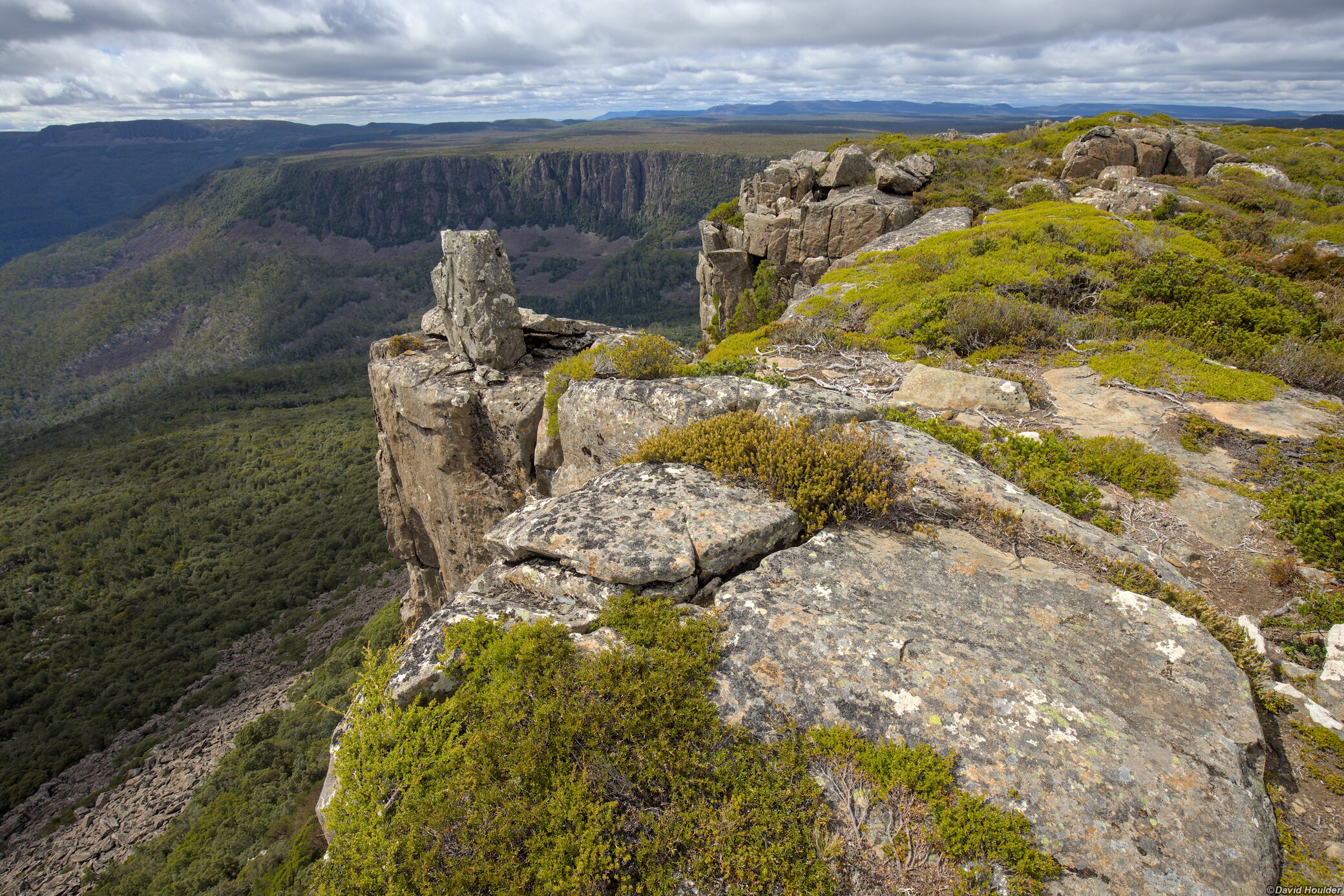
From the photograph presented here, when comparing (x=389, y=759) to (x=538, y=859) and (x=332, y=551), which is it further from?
(x=332, y=551)

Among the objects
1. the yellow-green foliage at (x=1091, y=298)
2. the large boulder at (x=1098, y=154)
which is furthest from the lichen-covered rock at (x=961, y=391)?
the large boulder at (x=1098, y=154)

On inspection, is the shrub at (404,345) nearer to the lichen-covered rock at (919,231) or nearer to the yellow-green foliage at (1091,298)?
the yellow-green foliage at (1091,298)

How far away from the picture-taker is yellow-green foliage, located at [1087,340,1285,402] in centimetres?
1081

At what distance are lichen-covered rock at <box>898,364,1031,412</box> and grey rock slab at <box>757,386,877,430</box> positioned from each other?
2917 millimetres

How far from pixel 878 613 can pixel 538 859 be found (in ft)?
12.8

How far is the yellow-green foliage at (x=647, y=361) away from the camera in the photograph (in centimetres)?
1128

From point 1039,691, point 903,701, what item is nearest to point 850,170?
point 1039,691

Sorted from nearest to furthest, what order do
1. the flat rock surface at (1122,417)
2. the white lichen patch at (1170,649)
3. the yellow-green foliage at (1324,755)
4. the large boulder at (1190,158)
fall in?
the yellow-green foliage at (1324,755) → the white lichen patch at (1170,649) → the flat rock surface at (1122,417) → the large boulder at (1190,158)

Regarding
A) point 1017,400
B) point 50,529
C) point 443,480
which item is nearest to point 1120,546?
point 1017,400

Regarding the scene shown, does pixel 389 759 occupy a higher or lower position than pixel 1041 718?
lower


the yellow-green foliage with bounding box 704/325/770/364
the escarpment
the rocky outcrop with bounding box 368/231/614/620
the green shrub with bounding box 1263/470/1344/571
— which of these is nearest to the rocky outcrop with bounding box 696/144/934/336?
the yellow-green foliage with bounding box 704/325/770/364

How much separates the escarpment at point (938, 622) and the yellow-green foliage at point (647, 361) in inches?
14.8

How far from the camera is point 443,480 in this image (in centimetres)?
1738

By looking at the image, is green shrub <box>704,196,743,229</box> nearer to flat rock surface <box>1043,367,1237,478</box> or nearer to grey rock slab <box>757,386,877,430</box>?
flat rock surface <box>1043,367,1237,478</box>
